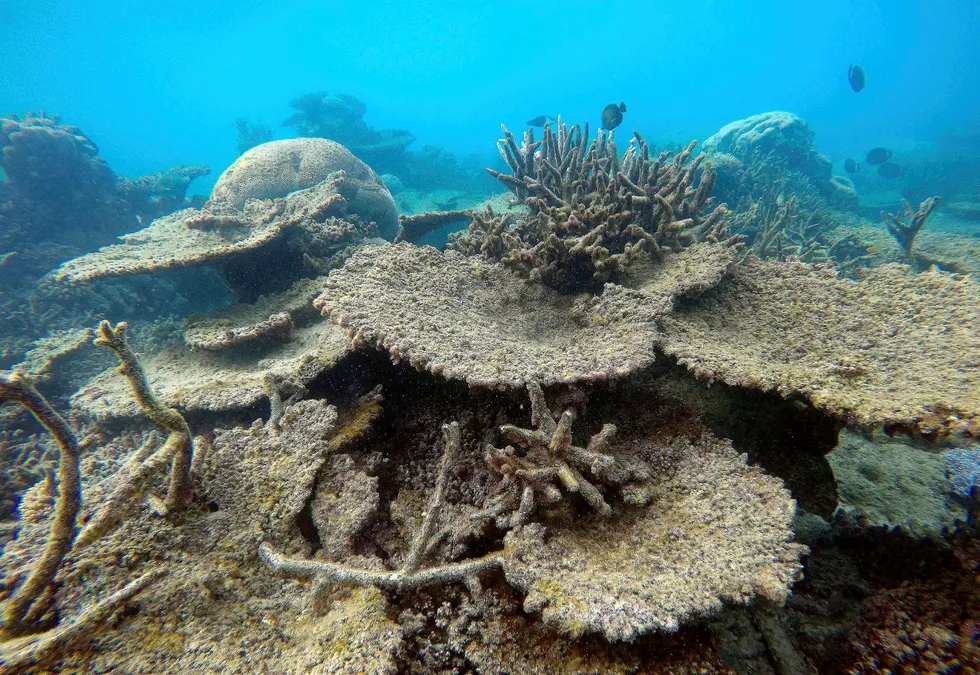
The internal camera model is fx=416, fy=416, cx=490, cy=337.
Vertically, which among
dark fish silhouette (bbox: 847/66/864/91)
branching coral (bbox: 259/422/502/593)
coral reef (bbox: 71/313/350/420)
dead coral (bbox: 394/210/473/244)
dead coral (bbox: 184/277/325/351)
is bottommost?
branching coral (bbox: 259/422/502/593)

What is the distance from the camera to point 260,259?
482 centimetres

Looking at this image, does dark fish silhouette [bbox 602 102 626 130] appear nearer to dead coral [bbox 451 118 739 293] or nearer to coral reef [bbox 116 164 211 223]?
dead coral [bbox 451 118 739 293]

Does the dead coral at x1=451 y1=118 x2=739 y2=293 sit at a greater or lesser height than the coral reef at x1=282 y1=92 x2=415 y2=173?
lesser

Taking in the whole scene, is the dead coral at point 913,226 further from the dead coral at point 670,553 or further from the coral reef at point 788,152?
the dead coral at point 670,553

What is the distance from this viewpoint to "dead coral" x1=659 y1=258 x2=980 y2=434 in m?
1.84

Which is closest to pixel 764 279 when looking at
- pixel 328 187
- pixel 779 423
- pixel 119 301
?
pixel 779 423

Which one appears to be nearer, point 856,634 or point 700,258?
point 856,634

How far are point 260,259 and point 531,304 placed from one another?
3.45 m

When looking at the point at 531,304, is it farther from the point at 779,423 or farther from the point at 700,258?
the point at 779,423

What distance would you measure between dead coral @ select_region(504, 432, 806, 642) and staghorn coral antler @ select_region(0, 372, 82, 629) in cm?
161

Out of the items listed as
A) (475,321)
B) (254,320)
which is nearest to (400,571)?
(475,321)

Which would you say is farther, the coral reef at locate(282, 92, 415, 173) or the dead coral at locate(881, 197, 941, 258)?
the coral reef at locate(282, 92, 415, 173)

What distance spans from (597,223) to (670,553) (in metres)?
2.69

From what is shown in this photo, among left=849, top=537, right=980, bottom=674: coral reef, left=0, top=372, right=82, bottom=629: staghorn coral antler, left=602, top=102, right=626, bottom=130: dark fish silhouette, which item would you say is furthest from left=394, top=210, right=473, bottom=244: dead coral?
left=602, top=102, right=626, bottom=130: dark fish silhouette
